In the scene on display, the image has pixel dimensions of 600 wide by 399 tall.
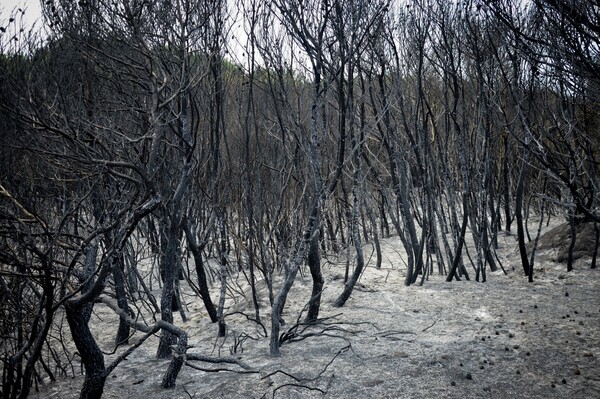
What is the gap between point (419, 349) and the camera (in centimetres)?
558

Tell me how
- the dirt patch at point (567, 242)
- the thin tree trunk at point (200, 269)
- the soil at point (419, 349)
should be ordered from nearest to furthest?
the soil at point (419, 349) < the thin tree trunk at point (200, 269) < the dirt patch at point (567, 242)

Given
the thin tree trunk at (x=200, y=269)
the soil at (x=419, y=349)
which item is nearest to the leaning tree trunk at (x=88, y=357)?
the soil at (x=419, y=349)

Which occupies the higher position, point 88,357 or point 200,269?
point 200,269

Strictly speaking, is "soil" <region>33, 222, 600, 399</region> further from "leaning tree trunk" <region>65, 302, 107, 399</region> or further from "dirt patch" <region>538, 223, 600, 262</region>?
"leaning tree trunk" <region>65, 302, 107, 399</region>

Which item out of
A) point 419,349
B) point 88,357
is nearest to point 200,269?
point 88,357

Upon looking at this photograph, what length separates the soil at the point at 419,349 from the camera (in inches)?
183

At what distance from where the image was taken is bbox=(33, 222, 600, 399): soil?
4652 millimetres

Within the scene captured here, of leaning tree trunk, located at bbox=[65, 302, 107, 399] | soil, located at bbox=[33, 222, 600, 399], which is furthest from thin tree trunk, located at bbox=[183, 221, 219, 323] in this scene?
leaning tree trunk, located at bbox=[65, 302, 107, 399]

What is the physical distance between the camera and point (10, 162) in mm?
6691

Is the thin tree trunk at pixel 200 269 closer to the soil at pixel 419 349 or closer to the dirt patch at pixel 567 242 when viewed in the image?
the soil at pixel 419 349

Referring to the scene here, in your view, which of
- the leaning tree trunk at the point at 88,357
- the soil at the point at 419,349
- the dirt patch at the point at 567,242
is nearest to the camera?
the leaning tree trunk at the point at 88,357

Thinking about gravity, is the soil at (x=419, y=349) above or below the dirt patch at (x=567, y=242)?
below

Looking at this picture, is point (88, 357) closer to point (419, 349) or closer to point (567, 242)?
point (419, 349)

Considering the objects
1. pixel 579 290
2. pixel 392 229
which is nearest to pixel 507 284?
pixel 579 290
